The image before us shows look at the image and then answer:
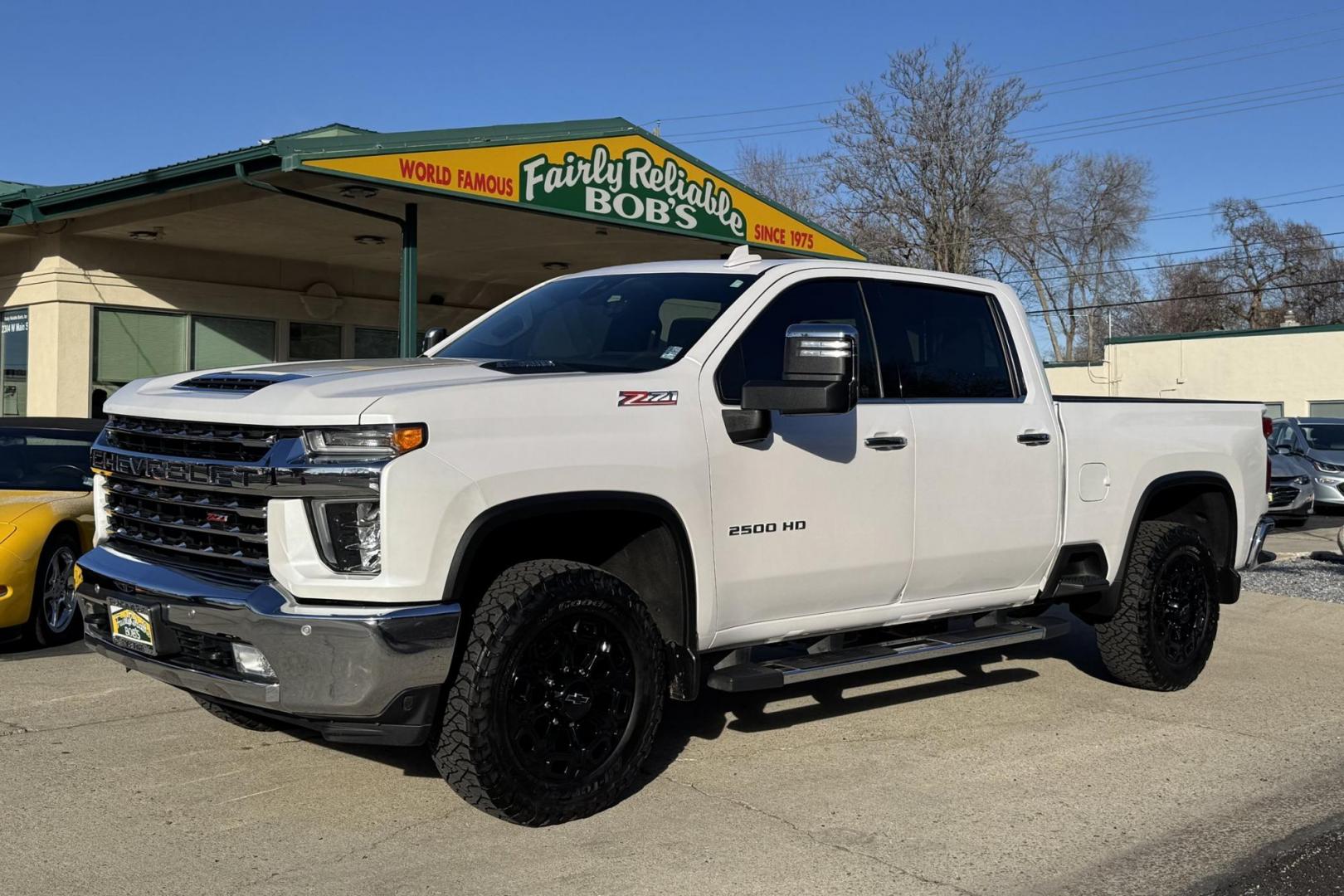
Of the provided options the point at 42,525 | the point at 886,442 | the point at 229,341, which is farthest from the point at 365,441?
the point at 229,341

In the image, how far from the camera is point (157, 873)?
4.11 m

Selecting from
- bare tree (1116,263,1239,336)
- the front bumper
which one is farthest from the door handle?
bare tree (1116,263,1239,336)

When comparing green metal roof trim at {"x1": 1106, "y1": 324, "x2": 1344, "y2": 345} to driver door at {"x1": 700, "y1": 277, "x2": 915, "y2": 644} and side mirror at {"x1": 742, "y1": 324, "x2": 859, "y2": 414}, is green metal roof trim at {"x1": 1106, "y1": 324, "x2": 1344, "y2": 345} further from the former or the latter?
side mirror at {"x1": 742, "y1": 324, "x2": 859, "y2": 414}

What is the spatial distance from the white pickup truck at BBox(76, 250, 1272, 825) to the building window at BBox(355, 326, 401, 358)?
14.6 metres

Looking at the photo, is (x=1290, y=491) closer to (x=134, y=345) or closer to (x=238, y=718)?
(x=134, y=345)

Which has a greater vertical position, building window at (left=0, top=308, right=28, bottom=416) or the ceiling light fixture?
the ceiling light fixture

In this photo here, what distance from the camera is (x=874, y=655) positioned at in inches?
219

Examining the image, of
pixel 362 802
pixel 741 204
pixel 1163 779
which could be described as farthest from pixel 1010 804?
pixel 741 204

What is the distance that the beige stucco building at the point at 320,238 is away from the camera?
1338cm

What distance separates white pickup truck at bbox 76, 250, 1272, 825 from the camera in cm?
420

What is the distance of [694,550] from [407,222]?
10.1 m

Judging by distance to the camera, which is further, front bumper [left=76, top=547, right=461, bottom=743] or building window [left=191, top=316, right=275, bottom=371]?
building window [left=191, top=316, right=275, bottom=371]

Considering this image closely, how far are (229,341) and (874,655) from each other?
49.2 ft

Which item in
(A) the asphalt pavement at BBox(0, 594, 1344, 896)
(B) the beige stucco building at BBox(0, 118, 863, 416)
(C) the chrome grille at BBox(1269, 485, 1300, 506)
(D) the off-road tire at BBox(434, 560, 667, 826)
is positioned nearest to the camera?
(A) the asphalt pavement at BBox(0, 594, 1344, 896)
